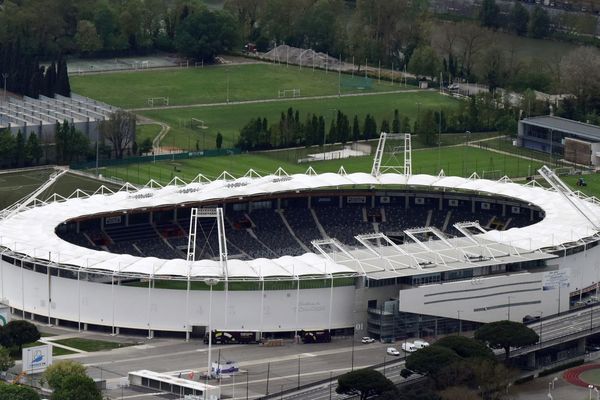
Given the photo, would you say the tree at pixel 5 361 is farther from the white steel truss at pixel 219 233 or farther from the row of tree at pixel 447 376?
the row of tree at pixel 447 376

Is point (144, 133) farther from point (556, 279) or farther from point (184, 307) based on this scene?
point (184, 307)

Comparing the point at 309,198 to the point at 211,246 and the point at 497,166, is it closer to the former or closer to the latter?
the point at 211,246

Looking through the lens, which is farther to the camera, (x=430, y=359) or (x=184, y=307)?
(x=184, y=307)

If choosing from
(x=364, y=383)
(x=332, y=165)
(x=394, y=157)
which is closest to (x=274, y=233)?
(x=394, y=157)

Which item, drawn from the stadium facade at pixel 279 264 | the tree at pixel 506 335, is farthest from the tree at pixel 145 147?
the tree at pixel 506 335

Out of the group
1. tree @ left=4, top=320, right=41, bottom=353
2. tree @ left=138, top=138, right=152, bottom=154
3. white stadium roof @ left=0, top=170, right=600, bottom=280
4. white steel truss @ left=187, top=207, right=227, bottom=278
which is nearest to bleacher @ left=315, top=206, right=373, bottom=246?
white stadium roof @ left=0, top=170, right=600, bottom=280

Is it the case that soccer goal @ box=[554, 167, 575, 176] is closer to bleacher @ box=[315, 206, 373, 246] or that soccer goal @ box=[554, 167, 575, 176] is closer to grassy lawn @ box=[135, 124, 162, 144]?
bleacher @ box=[315, 206, 373, 246]

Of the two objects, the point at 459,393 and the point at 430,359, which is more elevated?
the point at 430,359

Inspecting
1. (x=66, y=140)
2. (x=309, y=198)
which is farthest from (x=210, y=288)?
(x=66, y=140)
